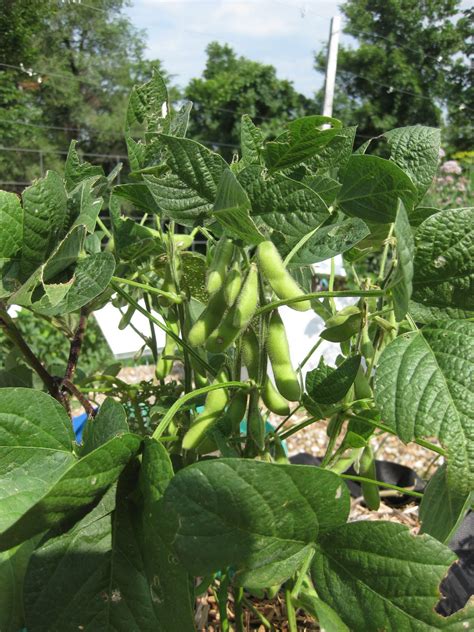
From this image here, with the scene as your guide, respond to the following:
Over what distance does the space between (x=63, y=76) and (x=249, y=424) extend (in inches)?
494

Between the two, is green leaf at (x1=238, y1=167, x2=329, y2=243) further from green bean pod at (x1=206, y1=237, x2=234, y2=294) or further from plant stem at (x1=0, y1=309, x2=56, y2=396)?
plant stem at (x1=0, y1=309, x2=56, y2=396)

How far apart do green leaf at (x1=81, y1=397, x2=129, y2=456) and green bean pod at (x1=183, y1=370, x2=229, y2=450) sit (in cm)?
9

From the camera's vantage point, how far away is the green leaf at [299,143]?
0.50 meters

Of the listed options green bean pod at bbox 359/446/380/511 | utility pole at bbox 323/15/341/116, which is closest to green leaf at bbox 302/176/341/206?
green bean pod at bbox 359/446/380/511

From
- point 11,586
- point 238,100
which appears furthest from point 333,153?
point 238,100

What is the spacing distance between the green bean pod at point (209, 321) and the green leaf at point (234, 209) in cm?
8

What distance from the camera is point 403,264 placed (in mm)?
399

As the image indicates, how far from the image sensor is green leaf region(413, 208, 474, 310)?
50 centimetres

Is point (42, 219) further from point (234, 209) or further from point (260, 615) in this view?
point (260, 615)

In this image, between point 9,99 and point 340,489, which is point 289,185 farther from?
point 9,99

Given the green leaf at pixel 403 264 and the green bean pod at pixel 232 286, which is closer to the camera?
the green leaf at pixel 403 264

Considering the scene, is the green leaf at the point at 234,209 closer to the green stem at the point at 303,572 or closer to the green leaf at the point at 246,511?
the green leaf at the point at 246,511

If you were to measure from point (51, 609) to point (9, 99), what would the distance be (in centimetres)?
1088

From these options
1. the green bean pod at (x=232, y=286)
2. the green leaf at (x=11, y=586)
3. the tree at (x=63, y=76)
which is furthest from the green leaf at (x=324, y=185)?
the tree at (x=63, y=76)
